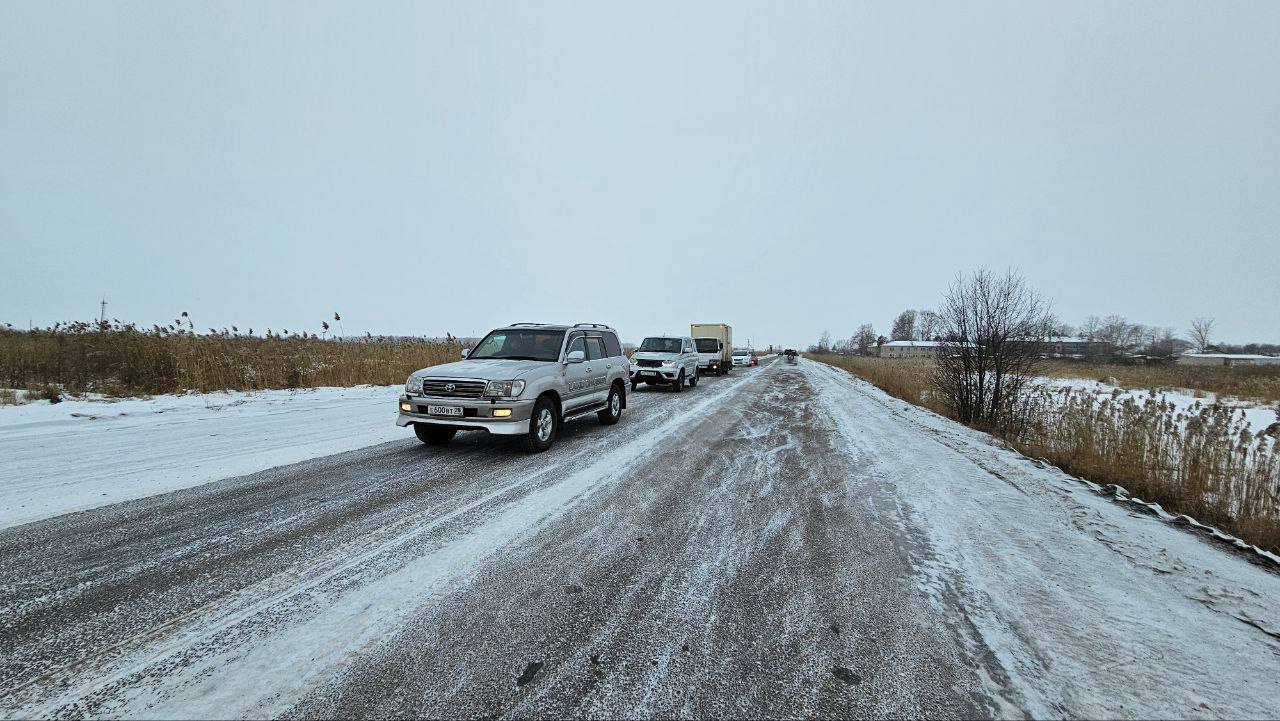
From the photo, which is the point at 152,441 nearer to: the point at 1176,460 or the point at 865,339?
the point at 1176,460

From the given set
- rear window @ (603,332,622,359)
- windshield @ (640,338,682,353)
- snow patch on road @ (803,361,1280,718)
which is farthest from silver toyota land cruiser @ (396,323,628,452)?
windshield @ (640,338,682,353)

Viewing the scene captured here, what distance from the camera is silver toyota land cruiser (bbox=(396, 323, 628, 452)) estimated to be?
644 centimetres

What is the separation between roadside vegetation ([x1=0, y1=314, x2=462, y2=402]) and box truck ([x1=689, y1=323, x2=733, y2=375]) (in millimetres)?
15310

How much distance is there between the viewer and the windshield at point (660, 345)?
17469mm

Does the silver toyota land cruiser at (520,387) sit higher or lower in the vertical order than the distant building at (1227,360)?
higher

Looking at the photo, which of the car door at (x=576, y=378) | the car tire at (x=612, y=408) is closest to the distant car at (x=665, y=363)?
the car tire at (x=612, y=408)

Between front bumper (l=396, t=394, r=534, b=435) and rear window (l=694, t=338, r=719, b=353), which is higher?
rear window (l=694, t=338, r=719, b=353)

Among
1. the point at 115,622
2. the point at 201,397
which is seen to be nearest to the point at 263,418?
the point at 201,397

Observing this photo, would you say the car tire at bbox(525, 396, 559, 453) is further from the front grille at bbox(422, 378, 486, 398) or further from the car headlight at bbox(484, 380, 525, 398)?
the front grille at bbox(422, 378, 486, 398)

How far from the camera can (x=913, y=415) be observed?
10992 millimetres

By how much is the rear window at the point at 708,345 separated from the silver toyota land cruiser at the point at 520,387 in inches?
669

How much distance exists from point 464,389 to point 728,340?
23424 mm

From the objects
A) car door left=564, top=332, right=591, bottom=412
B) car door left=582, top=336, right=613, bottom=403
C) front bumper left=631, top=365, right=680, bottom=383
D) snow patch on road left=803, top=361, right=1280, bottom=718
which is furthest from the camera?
front bumper left=631, top=365, right=680, bottom=383

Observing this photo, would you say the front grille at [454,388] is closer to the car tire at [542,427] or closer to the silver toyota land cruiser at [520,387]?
the silver toyota land cruiser at [520,387]
